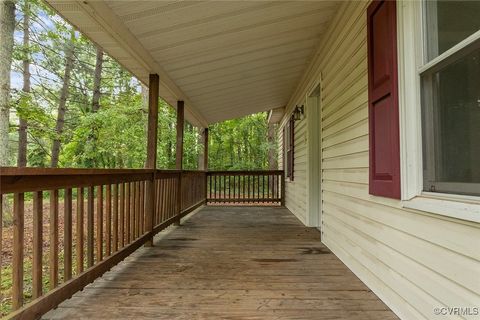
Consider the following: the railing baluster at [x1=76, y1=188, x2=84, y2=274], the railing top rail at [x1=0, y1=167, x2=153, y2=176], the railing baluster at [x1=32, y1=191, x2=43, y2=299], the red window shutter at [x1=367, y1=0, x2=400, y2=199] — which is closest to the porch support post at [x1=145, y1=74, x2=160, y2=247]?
the railing top rail at [x1=0, y1=167, x2=153, y2=176]

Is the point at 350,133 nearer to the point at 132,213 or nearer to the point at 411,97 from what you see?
the point at 411,97

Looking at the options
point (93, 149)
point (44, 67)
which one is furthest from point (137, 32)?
point (44, 67)

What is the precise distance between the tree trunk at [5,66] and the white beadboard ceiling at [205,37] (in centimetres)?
365

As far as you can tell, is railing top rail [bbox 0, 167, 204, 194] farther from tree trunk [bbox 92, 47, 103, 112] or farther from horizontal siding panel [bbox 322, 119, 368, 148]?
tree trunk [bbox 92, 47, 103, 112]

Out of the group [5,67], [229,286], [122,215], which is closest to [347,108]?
[229,286]

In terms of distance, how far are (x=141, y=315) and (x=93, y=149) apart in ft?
28.5

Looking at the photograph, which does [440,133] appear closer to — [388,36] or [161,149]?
[388,36]

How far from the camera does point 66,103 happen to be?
36.2 ft

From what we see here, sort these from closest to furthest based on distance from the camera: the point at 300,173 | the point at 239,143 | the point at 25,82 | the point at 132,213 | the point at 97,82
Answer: the point at 132,213, the point at 300,173, the point at 25,82, the point at 97,82, the point at 239,143

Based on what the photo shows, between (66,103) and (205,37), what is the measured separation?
394 inches

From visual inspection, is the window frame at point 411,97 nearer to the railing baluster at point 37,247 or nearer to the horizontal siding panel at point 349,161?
the horizontal siding panel at point 349,161

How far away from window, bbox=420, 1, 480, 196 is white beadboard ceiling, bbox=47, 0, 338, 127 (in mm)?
1502

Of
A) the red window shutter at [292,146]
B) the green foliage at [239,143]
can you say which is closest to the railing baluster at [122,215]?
the red window shutter at [292,146]

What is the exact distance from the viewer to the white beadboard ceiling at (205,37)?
2438mm
